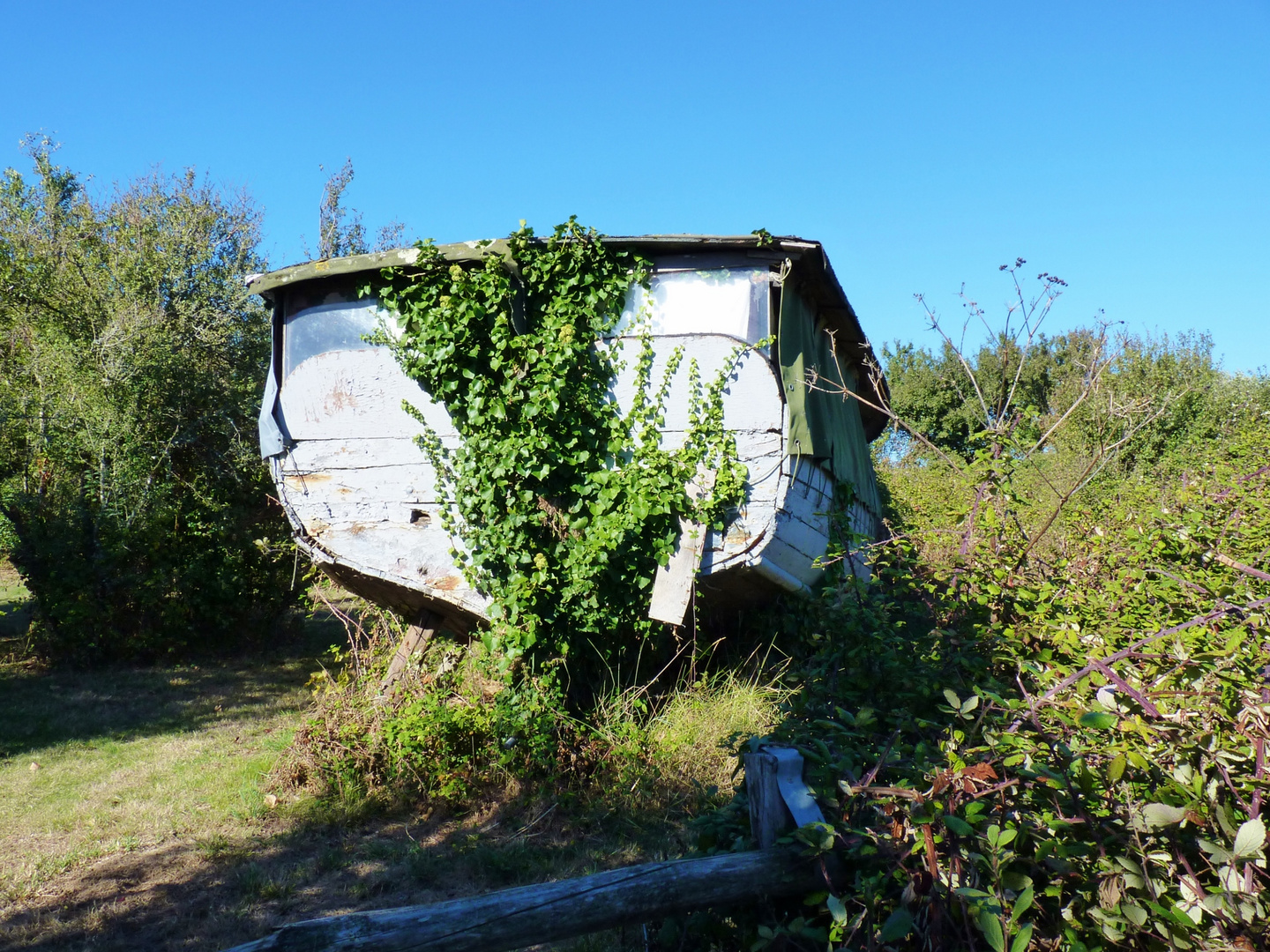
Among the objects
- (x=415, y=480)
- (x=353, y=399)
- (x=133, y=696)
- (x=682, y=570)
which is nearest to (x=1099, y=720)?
(x=682, y=570)

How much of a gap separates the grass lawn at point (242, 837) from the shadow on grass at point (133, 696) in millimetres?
180

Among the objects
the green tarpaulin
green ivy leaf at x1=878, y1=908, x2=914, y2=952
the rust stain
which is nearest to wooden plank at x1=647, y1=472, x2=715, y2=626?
the green tarpaulin

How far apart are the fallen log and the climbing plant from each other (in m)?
3.57

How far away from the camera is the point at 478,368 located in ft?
21.6

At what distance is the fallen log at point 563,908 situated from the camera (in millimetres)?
2361

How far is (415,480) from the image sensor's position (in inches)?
270

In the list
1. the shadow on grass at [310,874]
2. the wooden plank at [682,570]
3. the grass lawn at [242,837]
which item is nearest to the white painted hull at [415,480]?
the wooden plank at [682,570]

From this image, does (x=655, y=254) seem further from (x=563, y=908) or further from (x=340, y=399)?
(x=563, y=908)

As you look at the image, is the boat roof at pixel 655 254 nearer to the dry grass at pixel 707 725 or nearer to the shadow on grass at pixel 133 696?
the dry grass at pixel 707 725

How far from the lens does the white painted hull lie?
6.43 meters

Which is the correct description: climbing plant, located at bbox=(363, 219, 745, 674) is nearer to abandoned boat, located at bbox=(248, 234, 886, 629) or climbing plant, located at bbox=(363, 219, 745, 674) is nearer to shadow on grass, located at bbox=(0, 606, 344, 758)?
abandoned boat, located at bbox=(248, 234, 886, 629)

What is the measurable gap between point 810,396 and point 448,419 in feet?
9.15

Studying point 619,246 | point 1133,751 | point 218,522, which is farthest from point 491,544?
point 218,522

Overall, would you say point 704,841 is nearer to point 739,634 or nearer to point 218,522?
point 739,634
